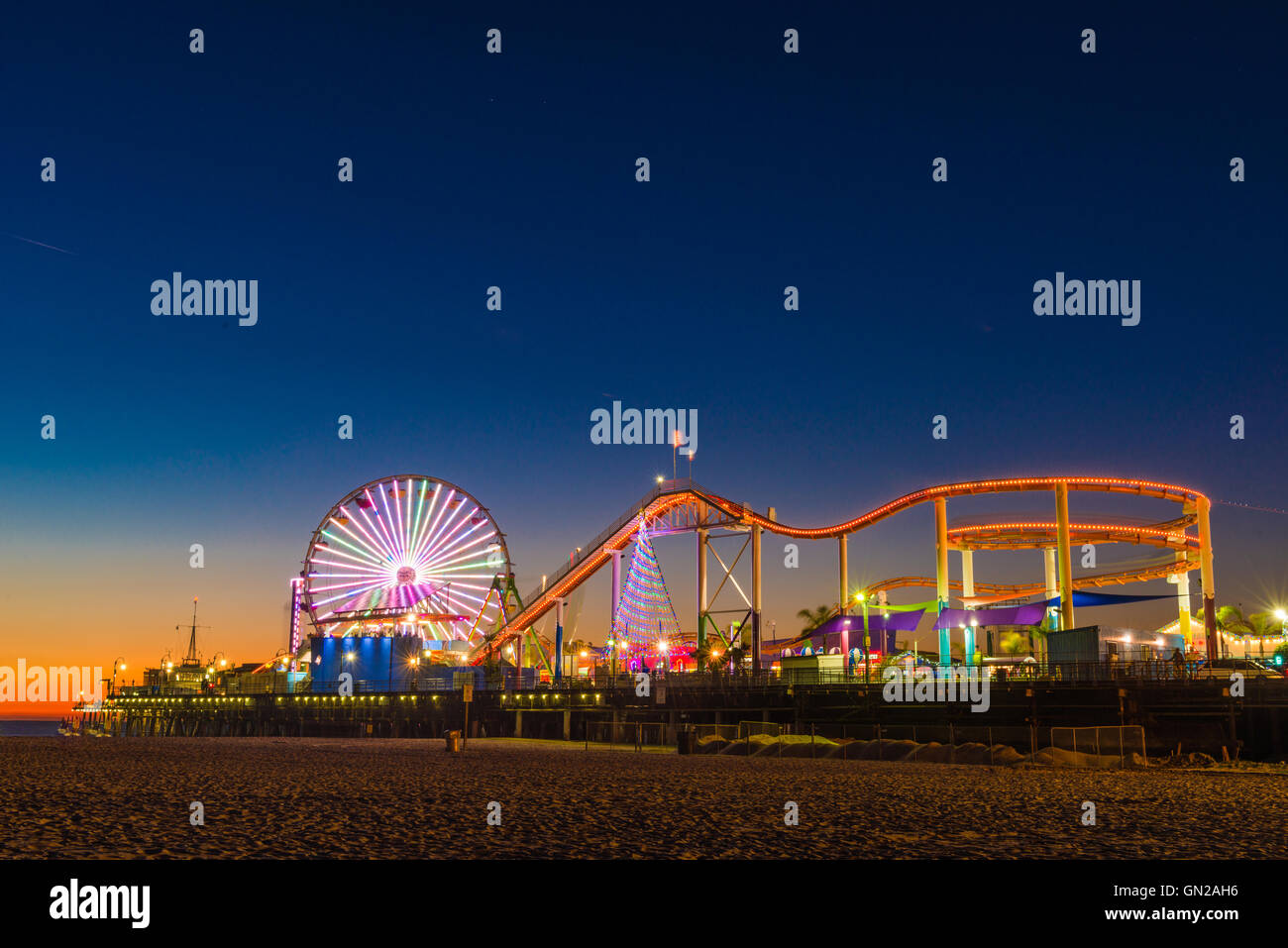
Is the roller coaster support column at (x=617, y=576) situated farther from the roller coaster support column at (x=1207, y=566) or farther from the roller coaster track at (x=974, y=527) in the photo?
the roller coaster support column at (x=1207, y=566)

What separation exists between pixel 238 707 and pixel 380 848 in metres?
65.3

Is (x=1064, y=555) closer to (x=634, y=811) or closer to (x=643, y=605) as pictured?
(x=643, y=605)

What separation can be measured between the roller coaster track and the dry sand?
94.2 ft

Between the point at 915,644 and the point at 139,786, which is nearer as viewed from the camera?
the point at 139,786

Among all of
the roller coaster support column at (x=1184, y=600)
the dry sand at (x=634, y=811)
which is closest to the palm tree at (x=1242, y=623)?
the roller coaster support column at (x=1184, y=600)

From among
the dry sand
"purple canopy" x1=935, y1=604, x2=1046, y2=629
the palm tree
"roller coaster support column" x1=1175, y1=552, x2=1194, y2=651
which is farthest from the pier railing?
the palm tree

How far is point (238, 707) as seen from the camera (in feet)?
235

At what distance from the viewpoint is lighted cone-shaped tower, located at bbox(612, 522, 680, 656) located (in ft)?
195

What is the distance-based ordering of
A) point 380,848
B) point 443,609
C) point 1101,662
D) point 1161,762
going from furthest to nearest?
point 443,609
point 1101,662
point 1161,762
point 380,848

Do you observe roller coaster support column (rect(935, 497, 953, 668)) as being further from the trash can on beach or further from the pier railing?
the trash can on beach

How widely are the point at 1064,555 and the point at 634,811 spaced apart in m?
39.9

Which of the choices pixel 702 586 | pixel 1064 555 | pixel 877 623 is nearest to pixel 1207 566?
pixel 1064 555
